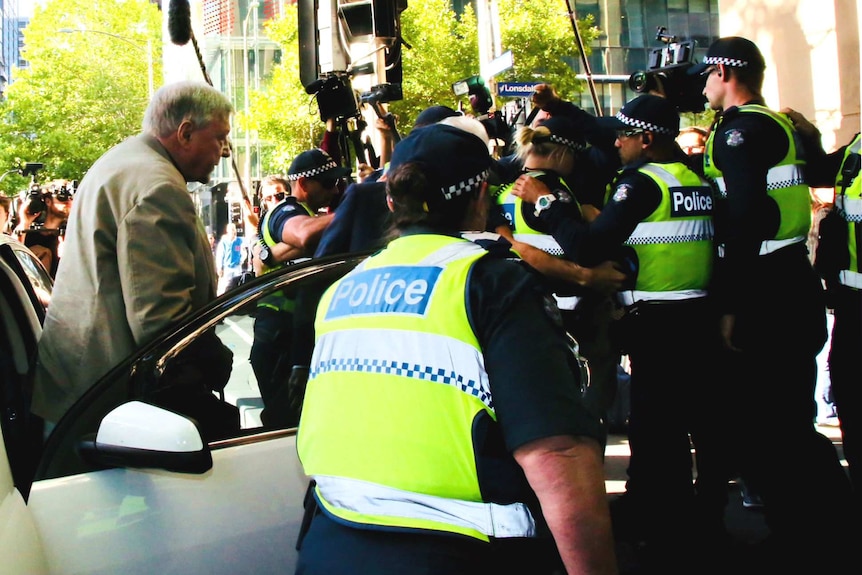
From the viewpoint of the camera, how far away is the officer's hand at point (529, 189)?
13.4 ft

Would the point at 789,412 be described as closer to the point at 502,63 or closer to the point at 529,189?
the point at 529,189

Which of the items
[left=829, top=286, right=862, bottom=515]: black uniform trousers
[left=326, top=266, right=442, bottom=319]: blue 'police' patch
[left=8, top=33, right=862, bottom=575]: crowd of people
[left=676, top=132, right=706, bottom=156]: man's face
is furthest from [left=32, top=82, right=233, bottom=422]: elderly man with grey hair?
[left=676, top=132, right=706, bottom=156]: man's face

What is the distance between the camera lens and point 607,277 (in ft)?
13.4

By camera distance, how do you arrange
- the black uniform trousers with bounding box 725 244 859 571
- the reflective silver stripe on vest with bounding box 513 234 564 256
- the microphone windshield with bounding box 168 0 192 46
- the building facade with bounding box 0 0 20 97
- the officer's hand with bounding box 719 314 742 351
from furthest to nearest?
the building facade with bounding box 0 0 20 97
the microphone windshield with bounding box 168 0 192 46
the reflective silver stripe on vest with bounding box 513 234 564 256
the officer's hand with bounding box 719 314 742 351
the black uniform trousers with bounding box 725 244 859 571

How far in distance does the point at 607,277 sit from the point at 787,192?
0.79 m

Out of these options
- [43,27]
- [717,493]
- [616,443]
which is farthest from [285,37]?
[717,493]

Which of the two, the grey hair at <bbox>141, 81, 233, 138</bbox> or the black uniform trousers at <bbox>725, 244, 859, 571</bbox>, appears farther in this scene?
the black uniform trousers at <bbox>725, 244, 859, 571</bbox>

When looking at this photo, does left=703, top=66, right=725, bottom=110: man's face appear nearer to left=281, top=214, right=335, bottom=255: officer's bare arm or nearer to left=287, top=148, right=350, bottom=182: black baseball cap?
left=281, top=214, right=335, bottom=255: officer's bare arm

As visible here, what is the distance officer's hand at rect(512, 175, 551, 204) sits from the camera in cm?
410

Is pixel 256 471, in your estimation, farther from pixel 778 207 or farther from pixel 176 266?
pixel 778 207

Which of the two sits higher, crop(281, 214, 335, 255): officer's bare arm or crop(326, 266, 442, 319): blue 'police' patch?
crop(281, 214, 335, 255): officer's bare arm

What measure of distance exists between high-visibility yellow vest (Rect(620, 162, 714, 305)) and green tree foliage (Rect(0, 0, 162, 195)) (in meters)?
43.1

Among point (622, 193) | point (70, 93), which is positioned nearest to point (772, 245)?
point (622, 193)

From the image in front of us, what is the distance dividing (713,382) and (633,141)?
1.06 meters
